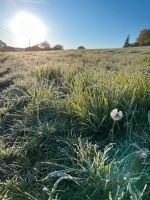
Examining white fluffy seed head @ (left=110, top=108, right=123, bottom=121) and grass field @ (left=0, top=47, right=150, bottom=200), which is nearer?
grass field @ (left=0, top=47, right=150, bottom=200)

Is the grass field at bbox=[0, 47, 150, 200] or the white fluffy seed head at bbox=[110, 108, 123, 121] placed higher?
the white fluffy seed head at bbox=[110, 108, 123, 121]

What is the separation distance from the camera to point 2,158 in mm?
3176

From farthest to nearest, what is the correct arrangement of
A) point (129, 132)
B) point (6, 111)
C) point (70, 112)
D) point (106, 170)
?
point (6, 111)
point (70, 112)
point (129, 132)
point (106, 170)

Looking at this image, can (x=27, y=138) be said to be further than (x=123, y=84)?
No

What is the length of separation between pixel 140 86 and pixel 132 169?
156 centimetres

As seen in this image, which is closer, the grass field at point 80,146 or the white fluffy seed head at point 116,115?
the grass field at point 80,146

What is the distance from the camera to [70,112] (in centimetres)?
380

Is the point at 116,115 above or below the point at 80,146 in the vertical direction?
above

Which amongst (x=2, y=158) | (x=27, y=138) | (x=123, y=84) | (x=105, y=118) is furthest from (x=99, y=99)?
(x=2, y=158)

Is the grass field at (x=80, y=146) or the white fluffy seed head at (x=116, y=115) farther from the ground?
the white fluffy seed head at (x=116, y=115)

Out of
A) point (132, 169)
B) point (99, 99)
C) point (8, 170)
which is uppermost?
point (99, 99)

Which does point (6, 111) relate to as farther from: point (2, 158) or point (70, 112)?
point (2, 158)

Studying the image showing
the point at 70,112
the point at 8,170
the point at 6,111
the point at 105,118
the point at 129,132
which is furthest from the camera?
the point at 6,111

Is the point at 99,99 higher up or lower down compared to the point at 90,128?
higher up
